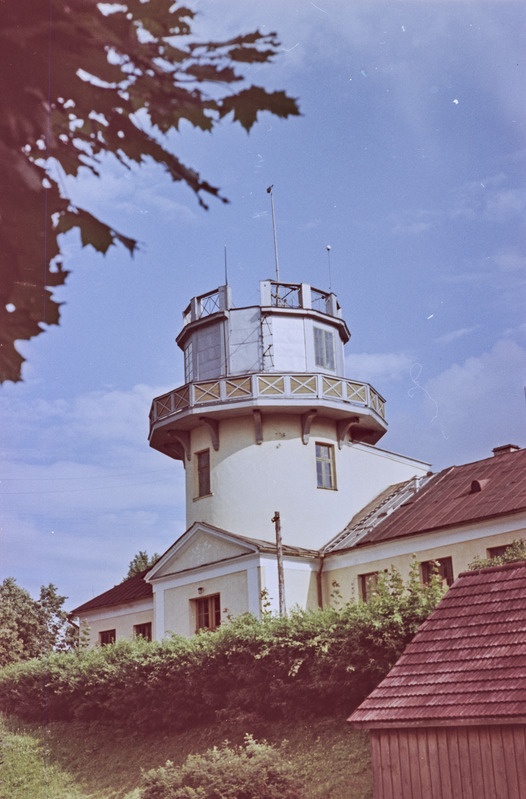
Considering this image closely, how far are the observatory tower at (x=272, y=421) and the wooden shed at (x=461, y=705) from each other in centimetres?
1932

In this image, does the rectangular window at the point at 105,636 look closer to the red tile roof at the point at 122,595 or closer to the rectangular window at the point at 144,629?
the red tile roof at the point at 122,595

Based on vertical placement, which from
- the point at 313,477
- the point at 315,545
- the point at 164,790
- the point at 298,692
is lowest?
the point at 164,790

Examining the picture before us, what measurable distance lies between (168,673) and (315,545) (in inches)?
387

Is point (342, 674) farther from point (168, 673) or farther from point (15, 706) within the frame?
point (15, 706)

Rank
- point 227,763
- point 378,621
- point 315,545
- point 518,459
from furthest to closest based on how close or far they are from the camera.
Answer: point 315,545 → point 518,459 → point 378,621 → point 227,763

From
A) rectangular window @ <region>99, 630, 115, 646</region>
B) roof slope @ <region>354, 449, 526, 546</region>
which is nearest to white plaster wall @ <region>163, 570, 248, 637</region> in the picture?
rectangular window @ <region>99, 630, 115, 646</region>

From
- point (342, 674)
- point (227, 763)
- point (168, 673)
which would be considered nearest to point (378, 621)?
point (342, 674)

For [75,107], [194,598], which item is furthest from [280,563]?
[75,107]

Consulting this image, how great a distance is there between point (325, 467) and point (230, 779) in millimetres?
19602

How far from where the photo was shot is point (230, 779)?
17484 millimetres

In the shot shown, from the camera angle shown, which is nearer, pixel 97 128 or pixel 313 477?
pixel 97 128

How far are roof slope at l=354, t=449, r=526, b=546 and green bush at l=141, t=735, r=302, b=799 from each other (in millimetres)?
11847

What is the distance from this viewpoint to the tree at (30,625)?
1463 inches

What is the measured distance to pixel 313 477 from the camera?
35.7 metres
